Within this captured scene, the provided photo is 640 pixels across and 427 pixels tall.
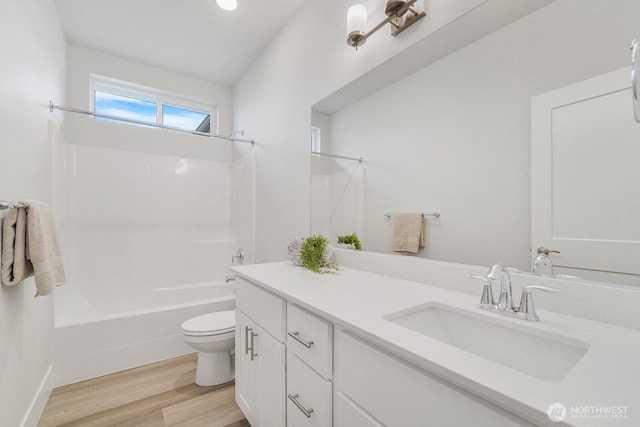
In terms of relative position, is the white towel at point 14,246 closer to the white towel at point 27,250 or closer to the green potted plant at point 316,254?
the white towel at point 27,250

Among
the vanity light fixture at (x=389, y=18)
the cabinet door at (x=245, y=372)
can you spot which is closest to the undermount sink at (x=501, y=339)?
the cabinet door at (x=245, y=372)

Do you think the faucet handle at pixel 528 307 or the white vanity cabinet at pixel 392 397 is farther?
the faucet handle at pixel 528 307

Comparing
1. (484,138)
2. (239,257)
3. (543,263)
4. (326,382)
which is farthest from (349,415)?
(239,257)

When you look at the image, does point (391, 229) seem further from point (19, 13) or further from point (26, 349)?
point (19, 13)

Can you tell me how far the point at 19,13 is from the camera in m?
1.36

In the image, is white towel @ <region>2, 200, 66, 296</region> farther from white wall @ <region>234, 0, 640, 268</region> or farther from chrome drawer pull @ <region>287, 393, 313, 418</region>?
white wall @ <region>234, 0, 640, 268</region>

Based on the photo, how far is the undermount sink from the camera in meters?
0.68

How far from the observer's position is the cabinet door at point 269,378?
1.11 m

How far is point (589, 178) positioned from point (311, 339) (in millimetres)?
972

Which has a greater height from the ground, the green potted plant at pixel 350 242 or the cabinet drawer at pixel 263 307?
the green potted plant at pixel 350 242

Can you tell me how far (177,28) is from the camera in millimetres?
2307

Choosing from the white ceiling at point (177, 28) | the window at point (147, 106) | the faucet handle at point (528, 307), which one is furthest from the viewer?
the window at point (147, 106)

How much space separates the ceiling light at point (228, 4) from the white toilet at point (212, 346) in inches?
89.5

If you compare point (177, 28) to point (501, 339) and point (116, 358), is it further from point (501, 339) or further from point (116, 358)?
point (501, 339)
